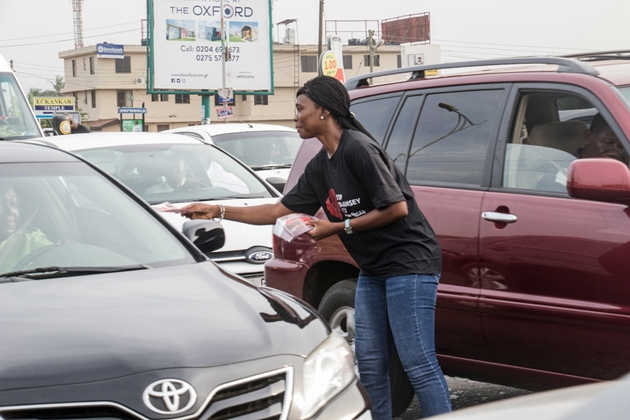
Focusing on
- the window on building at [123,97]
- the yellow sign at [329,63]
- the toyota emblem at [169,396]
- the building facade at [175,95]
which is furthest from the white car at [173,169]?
the window on building at [123,97]

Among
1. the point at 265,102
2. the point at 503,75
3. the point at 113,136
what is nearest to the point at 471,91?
the point at 503,75

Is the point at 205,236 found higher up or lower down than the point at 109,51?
lower down

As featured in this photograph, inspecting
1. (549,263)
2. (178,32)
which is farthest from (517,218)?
(178,32)

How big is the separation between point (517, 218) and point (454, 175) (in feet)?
1.73

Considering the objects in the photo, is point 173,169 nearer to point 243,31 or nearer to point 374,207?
point 374,207

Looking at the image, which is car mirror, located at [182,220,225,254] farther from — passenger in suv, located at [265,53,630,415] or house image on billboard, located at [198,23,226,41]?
house image on billboard, located at [198,23,226,41]

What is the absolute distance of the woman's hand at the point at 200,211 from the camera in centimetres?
514

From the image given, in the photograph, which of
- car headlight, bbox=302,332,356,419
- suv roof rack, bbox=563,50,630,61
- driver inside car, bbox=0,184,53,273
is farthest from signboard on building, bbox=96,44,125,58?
car headlight, bbox=302,332,356,419

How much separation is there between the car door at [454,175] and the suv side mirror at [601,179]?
0.71m

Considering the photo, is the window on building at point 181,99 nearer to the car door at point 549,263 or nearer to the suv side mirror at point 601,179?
the car door at point 549,263

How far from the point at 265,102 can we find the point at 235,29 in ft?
150

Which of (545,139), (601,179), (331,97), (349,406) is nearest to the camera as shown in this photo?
(349,406)

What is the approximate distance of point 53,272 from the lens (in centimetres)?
411

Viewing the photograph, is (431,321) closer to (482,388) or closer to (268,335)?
(268,335)
